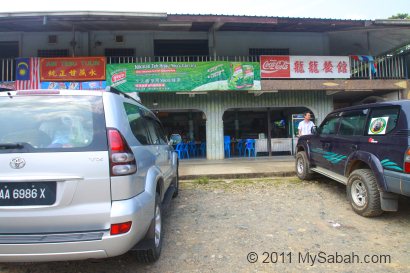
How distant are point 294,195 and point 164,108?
7.09 m

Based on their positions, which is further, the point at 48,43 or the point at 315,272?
the point at 48,43

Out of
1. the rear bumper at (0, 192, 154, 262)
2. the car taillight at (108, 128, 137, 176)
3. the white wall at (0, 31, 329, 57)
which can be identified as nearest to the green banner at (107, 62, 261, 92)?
the white wall at (0, 31, 329, 57)

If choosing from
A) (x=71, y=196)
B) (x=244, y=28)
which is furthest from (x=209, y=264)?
(x=244, y=28)

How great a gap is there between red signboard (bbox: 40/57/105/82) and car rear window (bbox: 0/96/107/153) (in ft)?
28.0

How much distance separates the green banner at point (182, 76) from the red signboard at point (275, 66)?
0.37 meters

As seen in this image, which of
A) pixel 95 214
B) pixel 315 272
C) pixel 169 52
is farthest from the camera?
pixel 169 52

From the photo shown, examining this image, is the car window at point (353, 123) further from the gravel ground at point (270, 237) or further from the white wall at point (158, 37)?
the white wall at point (158, 37)

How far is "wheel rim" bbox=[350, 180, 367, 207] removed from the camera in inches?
188

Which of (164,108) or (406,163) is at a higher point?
(164,108)

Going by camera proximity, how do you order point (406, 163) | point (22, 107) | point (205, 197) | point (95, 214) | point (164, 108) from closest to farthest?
point (95, 214) < point (22, 107) < point (406, 163) < point (205, 197) < point (164, 108)

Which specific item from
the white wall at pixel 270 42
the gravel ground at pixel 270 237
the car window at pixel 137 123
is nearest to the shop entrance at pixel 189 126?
the white wall at pixel 270 42

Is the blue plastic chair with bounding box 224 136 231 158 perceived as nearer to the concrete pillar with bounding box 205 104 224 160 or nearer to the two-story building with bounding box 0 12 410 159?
the two-story building with bounding box 0 12 410 159

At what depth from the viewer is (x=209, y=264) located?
3287mm

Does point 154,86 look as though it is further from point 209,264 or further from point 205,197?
point 209,264
